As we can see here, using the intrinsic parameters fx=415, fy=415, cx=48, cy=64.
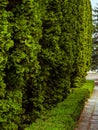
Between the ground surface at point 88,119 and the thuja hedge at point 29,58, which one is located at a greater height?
the thuja hedge at point 29,58

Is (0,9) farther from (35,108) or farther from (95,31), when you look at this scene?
(95,31)

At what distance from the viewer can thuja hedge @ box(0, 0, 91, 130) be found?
Result: 5.59 metres

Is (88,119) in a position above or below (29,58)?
below

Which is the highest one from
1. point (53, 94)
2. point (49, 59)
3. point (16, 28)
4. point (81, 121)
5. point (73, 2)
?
point (73, 2)

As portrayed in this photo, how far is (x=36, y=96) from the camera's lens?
8.02 meters

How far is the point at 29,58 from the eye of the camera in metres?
6.30

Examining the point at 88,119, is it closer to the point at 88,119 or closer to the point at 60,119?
the point at 88,119

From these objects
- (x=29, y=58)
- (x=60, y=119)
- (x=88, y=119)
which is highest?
(x=29, y=58)

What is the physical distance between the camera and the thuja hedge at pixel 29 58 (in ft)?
18.3

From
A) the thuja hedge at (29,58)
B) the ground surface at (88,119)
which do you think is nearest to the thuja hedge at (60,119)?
the thuja hedge at (29,58)

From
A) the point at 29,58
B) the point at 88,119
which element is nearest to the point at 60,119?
the point at 88,119

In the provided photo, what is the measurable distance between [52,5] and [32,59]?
173 inches

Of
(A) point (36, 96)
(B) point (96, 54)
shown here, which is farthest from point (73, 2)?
(B) point (96, 54)

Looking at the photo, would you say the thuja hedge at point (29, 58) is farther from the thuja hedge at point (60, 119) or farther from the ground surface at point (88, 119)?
the ground surface at point (88, 119)
